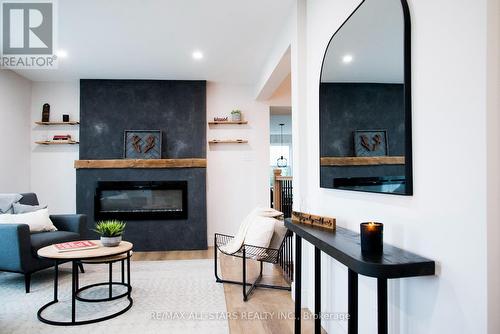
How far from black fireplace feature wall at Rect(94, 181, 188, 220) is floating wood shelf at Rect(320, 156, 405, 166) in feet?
11.1

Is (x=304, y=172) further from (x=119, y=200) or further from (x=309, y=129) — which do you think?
(x=119, y=200)

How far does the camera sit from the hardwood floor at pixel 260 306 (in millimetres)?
2586

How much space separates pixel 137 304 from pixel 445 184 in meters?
2.72

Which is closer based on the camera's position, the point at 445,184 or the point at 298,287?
the point at 445,184

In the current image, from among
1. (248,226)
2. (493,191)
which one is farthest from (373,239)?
(248,226)

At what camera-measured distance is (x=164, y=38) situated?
12.4 ft

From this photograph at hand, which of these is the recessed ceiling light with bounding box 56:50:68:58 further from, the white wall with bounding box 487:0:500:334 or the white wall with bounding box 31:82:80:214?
the white wall with bounding box 487:0:500:334

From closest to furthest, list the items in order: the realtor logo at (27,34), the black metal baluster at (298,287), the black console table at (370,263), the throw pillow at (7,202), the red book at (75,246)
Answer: the black console table at (370,263) → the black metal baluster at (298,287) → the red book at (75,246) → the realtor logo at (27,34) → the throw pillow at (7,202)

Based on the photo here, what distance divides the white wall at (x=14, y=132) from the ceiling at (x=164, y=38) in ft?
0.90

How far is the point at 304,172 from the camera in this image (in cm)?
289

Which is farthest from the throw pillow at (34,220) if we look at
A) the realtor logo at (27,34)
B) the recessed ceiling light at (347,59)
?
the recessed ceiling light at (347,59)

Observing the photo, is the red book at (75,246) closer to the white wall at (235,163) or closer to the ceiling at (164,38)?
the ceiling at (164,38)

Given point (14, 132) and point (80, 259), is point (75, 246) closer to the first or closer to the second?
point (80, 259)

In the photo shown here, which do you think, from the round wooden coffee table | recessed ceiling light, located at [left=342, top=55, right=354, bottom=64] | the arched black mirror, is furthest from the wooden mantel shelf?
recessed ceiling light, located at [left=342, top=55, right=354, bottom=64]
